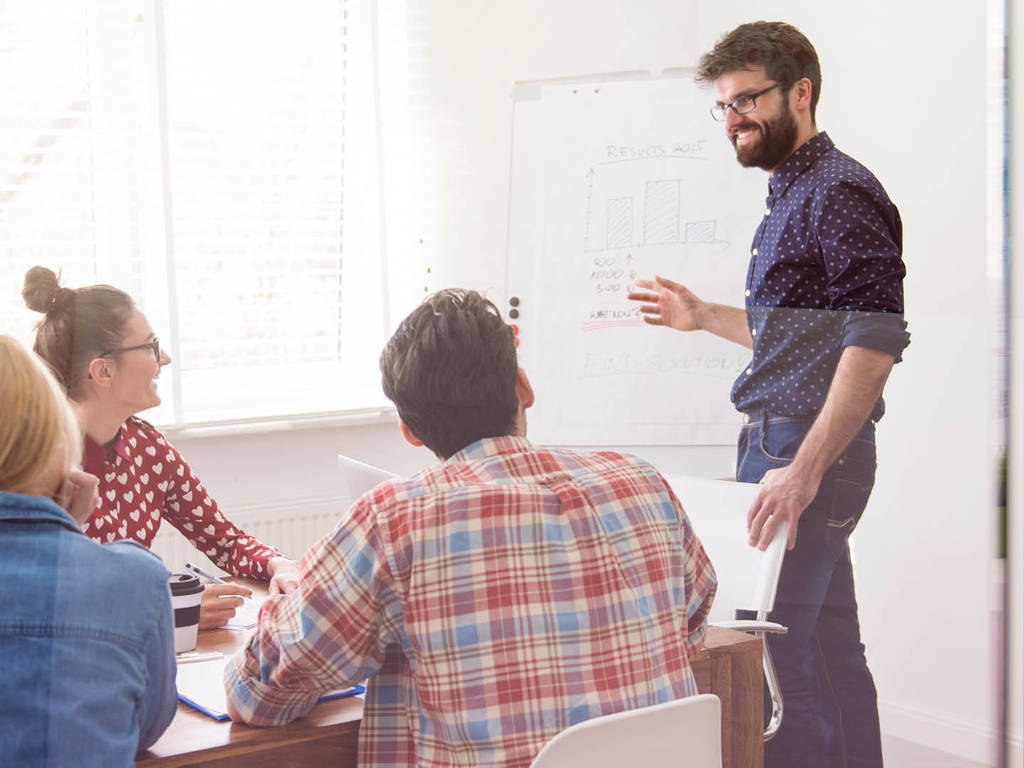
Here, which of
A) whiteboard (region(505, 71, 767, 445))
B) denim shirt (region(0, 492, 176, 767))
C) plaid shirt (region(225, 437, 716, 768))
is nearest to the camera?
denim shirt (region(0, 492, 176, 767))

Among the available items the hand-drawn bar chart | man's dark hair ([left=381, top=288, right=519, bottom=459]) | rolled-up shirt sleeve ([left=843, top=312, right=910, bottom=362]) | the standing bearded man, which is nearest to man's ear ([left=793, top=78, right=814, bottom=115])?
the standing bearded man

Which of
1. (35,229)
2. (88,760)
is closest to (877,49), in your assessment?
(35,229)

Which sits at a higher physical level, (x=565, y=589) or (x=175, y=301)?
(x=175, y=301)

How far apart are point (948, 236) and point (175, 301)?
50.1 inches

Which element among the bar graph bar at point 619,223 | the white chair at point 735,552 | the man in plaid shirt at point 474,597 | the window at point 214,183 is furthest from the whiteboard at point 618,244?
the man in plaid shirt at point 474,597

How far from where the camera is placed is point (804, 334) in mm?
1742

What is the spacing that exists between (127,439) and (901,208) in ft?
4.19

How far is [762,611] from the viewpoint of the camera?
5.65 ft

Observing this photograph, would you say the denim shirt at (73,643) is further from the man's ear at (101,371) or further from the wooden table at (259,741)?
the man's ear at (101,371)

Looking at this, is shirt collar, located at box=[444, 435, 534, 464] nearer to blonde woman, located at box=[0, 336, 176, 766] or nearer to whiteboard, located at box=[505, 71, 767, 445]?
blonde woman, located at box=[0, 336, 176, 766]

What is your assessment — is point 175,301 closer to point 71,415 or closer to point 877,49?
point 71,415

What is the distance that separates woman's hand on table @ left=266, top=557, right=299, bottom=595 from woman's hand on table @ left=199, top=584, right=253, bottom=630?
0.08 meters

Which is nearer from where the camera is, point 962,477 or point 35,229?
point 35,229

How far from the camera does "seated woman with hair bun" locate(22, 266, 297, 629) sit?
1.18 m
